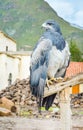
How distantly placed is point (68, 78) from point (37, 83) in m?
0.40

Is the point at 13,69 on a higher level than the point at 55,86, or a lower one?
lower

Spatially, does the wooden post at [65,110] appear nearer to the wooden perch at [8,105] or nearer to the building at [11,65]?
the wooden perch at [8,105]

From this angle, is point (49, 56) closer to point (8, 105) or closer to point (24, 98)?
point (8, 105)

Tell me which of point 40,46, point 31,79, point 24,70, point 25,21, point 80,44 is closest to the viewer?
point 31,79

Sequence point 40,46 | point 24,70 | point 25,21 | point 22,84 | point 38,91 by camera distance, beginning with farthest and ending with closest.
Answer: point 25,21 < point 24,70 < point 22,84 < point 40,46 < point 38,91

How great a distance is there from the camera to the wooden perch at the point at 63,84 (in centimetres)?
527

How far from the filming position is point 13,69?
133ft

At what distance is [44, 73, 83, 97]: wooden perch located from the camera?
17.3 feet

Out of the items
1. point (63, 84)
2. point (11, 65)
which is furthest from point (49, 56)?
point (11, 65)

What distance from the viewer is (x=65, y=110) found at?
5332 mm

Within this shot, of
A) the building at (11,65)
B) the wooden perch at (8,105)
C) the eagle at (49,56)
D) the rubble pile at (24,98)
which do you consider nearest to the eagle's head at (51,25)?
the eagle at (49,56)

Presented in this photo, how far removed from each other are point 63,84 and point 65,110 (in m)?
0.31

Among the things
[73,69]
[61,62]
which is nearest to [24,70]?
[73,69]

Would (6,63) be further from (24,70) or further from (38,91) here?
(38,91)
